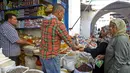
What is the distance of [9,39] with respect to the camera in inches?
137

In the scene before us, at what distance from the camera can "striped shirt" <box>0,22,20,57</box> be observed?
11.4ft

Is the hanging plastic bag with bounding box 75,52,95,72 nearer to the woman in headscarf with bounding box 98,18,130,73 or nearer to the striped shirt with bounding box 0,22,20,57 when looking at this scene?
the woman in headscarf with bounding box 98,18,130,73

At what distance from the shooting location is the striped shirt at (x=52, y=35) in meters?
2.54

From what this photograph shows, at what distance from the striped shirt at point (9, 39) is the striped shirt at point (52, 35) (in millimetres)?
1130

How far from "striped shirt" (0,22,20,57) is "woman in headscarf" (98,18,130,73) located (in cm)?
192

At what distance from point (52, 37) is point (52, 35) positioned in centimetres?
3

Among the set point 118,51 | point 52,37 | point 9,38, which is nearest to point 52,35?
point 52,37

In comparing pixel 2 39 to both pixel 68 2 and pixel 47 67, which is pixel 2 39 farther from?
pixel 68 2

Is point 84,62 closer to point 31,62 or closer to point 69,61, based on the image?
point 69,61

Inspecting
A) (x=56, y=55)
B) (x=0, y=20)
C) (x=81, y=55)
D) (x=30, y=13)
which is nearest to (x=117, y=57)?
(x=56, y=55)

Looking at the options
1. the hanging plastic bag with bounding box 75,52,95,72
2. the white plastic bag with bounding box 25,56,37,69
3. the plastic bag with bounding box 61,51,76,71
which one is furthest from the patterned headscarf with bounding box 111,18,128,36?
the white plastic bag with bounding box 25,56,37,69

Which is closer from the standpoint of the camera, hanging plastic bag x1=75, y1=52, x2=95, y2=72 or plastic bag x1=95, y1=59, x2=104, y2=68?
plastic bag x1=95, y1=59, x2=104, y2=68

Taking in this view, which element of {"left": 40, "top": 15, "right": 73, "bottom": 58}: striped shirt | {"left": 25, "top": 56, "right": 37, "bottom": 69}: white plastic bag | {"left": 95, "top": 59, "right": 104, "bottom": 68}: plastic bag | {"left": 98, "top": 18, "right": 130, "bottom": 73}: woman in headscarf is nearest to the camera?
{"left": 98, "top": 18, "right": 130, "bottom": 73}: woman in headscarf

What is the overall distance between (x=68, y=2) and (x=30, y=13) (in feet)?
9.47
